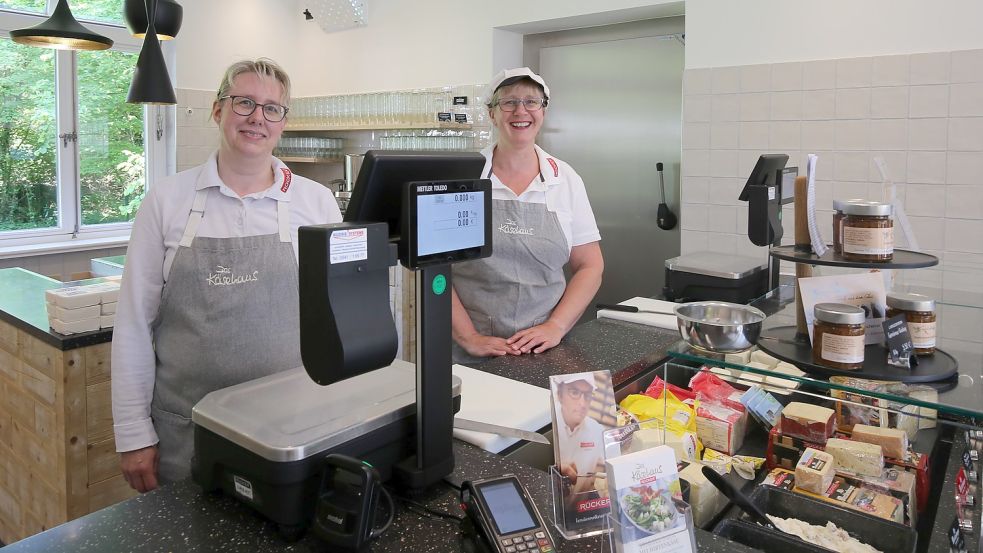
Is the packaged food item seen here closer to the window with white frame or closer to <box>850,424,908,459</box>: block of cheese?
<box>850,424,908,459</box>: block of cheese

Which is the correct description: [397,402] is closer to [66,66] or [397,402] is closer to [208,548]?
[208,548]

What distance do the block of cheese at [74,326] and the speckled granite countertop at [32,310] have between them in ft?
0.06

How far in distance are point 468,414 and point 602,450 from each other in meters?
0.48

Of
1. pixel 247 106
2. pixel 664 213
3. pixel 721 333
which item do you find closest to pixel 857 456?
pixel 721 333

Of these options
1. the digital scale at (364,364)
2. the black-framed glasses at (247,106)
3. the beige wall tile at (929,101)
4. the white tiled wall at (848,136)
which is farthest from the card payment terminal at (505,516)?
the beige wall tile at (929,101)

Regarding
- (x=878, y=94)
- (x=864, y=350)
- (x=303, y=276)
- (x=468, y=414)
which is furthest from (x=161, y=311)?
(x=878, y=94)

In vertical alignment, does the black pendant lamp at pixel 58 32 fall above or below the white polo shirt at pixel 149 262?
above

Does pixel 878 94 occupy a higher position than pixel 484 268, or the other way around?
pixel 878 94

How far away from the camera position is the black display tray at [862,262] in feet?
4.00

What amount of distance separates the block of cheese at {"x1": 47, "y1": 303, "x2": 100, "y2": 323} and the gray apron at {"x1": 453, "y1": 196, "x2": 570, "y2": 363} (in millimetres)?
1381

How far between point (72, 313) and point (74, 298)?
0.18 ft

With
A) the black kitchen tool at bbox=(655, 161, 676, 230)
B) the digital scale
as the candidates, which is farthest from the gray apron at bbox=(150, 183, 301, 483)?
the black kitchen tool at bbox=(655, 161, 676, 230)

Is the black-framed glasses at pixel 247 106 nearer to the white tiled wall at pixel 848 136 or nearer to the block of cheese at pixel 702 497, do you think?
the block of cheese at pixel 702 497

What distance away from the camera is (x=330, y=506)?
107cm
